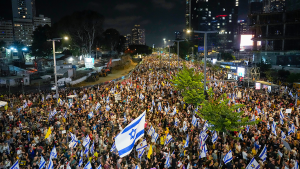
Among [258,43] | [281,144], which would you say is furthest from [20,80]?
[258,43]

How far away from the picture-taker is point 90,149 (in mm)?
11375

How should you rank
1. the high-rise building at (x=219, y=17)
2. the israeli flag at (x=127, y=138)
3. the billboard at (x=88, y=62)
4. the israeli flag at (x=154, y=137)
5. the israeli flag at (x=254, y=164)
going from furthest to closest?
the high-rise building at (x=219, y=17) → the billboard at (x=88, y=62) → the israeli flag at (x=154, y=137) → the israeli flag at (x=254, y=164) → the israeli flag at (x=127, y=138)

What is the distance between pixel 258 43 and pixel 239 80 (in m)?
33.6

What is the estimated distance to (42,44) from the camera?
6575 centimetres

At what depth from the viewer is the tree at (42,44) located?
6475 cm

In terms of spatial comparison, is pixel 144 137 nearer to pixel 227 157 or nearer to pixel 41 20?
pixel 227 157

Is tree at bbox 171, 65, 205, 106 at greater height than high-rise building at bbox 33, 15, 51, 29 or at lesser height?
lesser

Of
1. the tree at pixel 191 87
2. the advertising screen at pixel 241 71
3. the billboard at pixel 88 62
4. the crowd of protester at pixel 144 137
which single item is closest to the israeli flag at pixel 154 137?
the crowd of protester at pixel 144 137

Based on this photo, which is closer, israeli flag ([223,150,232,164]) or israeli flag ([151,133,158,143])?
israeli flag ([223,150,232,164])

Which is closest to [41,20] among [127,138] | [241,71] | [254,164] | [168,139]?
[241,71]

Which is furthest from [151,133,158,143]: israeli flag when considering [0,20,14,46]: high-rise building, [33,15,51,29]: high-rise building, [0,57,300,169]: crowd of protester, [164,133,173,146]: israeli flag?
[33,15,51,29]: high-rise building

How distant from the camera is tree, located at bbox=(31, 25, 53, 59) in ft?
212

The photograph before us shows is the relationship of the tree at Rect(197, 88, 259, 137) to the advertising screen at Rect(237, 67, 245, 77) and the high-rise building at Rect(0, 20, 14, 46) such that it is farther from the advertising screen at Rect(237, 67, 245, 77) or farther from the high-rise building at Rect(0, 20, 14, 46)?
the high-rise building at Rect(0, 20, 14, 46)

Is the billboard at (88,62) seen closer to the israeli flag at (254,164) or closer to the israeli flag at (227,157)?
the israeli flag at (227,157)
